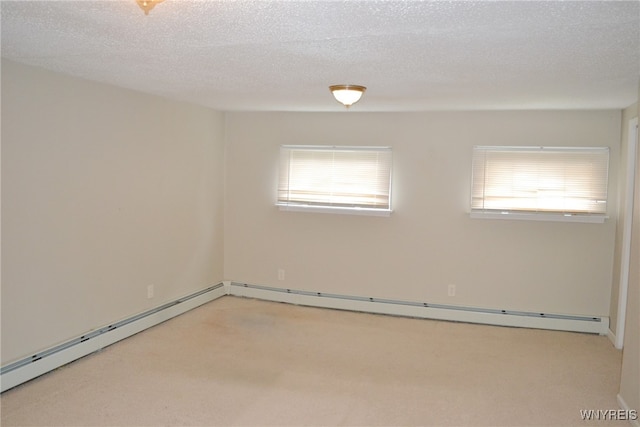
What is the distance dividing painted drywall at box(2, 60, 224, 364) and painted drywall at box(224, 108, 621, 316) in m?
0.66

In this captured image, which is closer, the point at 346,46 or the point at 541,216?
the point at 346,46

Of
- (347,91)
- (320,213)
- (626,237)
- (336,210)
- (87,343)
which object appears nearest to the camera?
(347,91)

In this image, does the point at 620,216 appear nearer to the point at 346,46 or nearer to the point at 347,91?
the point at 347,91

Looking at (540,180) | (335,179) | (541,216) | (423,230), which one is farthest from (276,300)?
(540,180)

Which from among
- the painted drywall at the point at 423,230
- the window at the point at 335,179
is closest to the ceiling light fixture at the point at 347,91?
the painted drywall at the point at 423,230

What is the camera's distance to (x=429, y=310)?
5.28m

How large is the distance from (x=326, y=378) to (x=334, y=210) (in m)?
2.18

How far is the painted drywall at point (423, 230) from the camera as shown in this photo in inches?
191

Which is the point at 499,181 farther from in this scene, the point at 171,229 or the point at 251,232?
the point at 171,229

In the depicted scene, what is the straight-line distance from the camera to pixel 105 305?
4145 millimetres

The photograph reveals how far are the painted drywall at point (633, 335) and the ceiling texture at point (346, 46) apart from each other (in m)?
1.02

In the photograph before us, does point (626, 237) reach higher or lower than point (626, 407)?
higher

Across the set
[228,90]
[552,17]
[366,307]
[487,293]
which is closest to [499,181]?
[487,293]

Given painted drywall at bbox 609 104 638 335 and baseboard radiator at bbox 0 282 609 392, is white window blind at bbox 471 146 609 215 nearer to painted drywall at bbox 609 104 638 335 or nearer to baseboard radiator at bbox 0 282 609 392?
painted drywall at bbox 609 104 638 335
